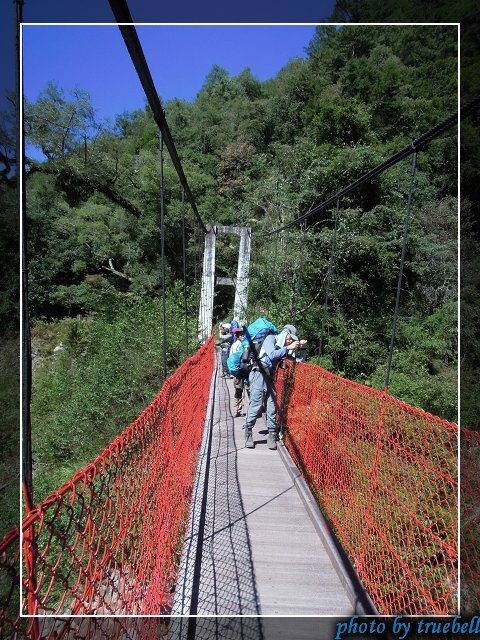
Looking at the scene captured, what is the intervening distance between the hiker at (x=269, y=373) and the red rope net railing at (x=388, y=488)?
0.59 meters

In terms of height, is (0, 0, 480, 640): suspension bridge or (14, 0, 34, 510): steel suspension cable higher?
(14, 0, 34, 510): steel suspension cable

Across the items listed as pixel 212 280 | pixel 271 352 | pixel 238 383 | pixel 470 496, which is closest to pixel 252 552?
pixel 470 496

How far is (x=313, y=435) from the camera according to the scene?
238cm

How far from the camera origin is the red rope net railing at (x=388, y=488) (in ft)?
3.86

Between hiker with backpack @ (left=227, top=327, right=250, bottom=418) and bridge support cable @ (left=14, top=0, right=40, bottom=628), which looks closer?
bridge support cable @ (left=14, top=0, right=40, bottom=628)

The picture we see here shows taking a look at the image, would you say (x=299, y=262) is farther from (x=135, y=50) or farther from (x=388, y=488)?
(x=135, y=50)

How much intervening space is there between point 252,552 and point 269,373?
4.54 feet

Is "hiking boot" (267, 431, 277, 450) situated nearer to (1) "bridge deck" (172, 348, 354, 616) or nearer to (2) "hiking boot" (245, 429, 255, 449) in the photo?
(2) "hiking boot" (245, 429, 255, 449)

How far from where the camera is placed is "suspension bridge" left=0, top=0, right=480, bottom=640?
0.77 metres

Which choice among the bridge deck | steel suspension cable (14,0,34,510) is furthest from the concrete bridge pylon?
steel suspension cable (14,0,34,510)

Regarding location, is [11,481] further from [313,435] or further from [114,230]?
[114,230]

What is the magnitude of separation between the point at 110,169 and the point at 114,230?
6.59ft

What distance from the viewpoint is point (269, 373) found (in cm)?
298

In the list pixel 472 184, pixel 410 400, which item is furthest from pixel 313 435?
pixel 410 400
